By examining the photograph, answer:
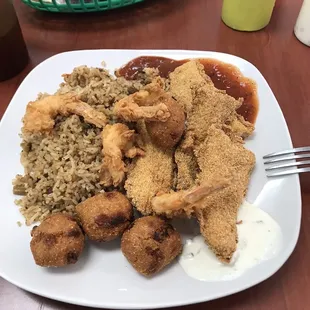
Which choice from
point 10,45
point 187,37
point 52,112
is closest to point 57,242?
point 52,112

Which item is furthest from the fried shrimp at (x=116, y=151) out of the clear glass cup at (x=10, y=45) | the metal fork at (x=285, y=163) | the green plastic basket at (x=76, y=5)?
the green plastic basket at (x=76, y=5)

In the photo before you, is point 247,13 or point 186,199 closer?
point 186,199

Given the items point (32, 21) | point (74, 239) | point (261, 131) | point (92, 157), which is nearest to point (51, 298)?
point (74, 239)

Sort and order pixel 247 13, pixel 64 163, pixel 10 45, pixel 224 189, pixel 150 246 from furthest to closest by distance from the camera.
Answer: pixel 247 13
pixel 10 45
pixel 64 163
pixel 224 189
pixel 150 246

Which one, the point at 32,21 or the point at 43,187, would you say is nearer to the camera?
the point at 43,187

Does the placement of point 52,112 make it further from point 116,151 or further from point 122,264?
point 122,264

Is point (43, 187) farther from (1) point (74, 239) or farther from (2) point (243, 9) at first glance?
(2) point (243, 9)

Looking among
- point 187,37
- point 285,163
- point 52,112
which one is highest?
point 52,112
